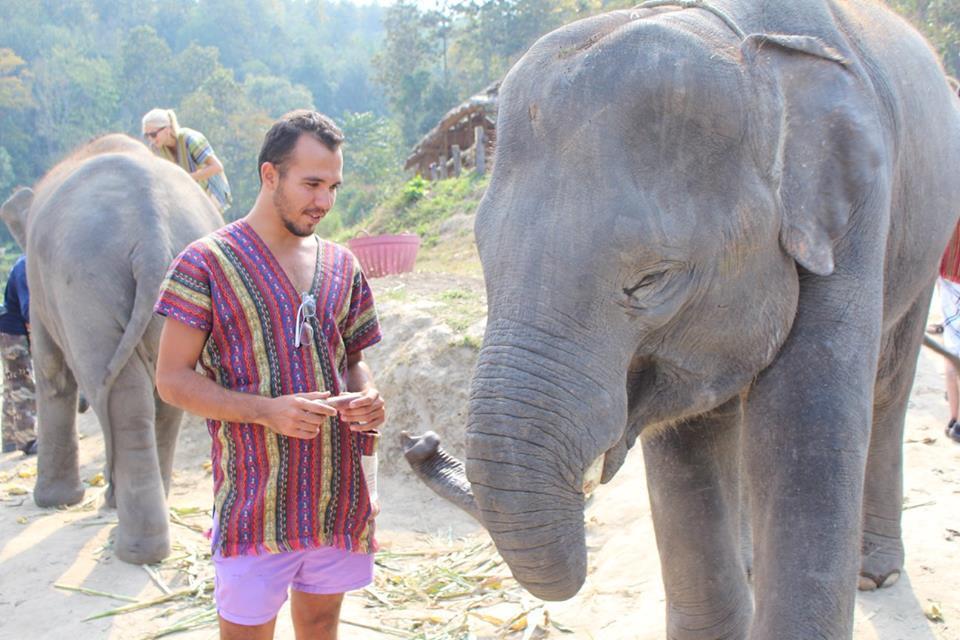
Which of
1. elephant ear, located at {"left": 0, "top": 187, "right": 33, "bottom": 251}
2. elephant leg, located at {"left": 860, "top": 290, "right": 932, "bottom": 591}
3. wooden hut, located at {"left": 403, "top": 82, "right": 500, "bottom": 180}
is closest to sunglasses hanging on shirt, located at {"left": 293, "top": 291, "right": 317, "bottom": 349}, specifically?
elephant leg, located at {"left": 860, "top": 290, "right": 932, "bottom": 591}

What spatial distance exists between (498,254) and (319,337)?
912mm

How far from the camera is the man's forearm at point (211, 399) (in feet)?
8.68

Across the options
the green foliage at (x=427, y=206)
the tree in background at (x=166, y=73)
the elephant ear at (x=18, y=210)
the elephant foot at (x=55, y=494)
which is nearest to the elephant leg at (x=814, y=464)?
the elephant foot at (x=55, y=494)

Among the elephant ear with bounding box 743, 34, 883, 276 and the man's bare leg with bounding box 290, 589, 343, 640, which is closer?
the elephant ear with bounding box 743, 34, 883, 276

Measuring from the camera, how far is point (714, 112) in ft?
7.06

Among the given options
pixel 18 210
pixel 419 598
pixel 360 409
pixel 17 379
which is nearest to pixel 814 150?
pixel 360 409

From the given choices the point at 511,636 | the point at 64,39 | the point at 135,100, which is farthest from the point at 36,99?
the point at 511,636

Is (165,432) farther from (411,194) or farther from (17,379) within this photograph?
(411,194)

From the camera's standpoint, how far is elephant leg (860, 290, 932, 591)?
3.57 metres

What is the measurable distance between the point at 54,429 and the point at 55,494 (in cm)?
41

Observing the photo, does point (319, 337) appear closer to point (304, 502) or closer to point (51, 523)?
point (304, 502)

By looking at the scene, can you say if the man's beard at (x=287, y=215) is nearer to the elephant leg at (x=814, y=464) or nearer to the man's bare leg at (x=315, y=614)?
the man's bare leg at (x=315, y=614)

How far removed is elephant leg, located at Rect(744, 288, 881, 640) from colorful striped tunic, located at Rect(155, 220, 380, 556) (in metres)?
1.19

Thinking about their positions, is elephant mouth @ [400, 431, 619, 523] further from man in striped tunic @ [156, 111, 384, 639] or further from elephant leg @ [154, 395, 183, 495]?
elephant leg @ [154, 395, 183, 495]
